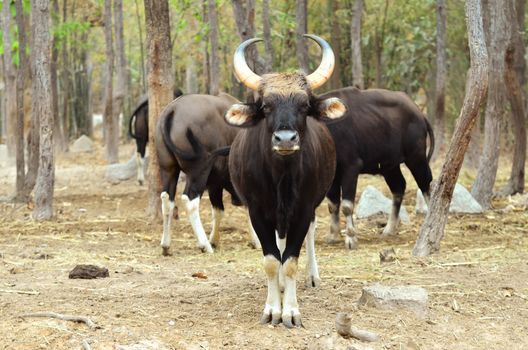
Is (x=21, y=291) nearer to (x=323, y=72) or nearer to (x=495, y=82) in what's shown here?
(x=323, y=72)

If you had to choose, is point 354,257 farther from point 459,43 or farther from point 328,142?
point 459,43

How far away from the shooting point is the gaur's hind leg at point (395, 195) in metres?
12.0

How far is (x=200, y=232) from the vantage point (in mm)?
10539

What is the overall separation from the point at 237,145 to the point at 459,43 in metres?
19.4

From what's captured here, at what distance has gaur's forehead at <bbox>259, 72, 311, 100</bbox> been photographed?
664cm

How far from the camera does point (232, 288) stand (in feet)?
26.4

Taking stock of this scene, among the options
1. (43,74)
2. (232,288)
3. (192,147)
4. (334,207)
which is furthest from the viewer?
(43,74)

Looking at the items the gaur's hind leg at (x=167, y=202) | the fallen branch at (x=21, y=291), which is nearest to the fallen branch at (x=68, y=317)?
the fallen branch at (x=21, y=291)

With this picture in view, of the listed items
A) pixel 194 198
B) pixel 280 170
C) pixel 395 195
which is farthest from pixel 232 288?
pixel 395 195

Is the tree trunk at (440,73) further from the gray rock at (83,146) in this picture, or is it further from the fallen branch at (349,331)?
the gray rock at (83,146)

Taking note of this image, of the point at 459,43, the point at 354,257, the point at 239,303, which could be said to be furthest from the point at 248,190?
the point at 459,43

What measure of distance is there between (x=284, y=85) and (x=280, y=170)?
636mm

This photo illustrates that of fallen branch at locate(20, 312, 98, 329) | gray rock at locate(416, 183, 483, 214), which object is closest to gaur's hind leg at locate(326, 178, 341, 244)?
gray rock at locate(416, 183, 483, 214)

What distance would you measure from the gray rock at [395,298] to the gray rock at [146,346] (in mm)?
1880
